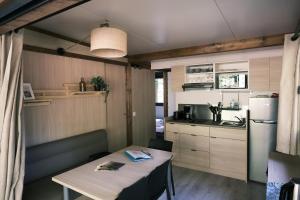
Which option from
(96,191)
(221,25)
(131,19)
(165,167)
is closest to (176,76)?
(221,25)

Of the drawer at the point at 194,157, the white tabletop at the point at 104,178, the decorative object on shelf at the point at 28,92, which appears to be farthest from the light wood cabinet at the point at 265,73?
the decorative object on shelf at the point at 28,92

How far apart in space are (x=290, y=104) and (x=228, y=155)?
5.24 feet

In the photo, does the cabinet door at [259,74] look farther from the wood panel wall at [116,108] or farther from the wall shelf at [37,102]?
the wall shelf at [37,102]

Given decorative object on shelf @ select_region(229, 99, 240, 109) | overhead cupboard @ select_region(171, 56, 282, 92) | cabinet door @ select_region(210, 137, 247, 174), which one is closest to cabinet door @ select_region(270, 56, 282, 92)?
overhead cupboard @ select_region(171, 56, 282, 92)

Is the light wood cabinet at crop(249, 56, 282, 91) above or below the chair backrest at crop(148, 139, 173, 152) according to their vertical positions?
above

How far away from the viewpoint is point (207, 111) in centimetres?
419

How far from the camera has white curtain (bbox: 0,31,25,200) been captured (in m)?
1.77

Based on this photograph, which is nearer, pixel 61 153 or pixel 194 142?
pixel 61 153

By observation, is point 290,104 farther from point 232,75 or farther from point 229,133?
point 232,75

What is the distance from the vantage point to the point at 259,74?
3.32m

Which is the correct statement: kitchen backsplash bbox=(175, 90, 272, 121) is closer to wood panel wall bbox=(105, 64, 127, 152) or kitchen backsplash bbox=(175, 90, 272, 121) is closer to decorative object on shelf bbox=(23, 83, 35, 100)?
wood panel wall bbox=(105, 64, 127, 152)

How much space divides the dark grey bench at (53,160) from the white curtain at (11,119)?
339 mm

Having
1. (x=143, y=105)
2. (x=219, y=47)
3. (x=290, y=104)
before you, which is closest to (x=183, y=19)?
(x=219, y=47)

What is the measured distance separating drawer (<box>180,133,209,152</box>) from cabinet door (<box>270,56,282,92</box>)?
4.74ft
